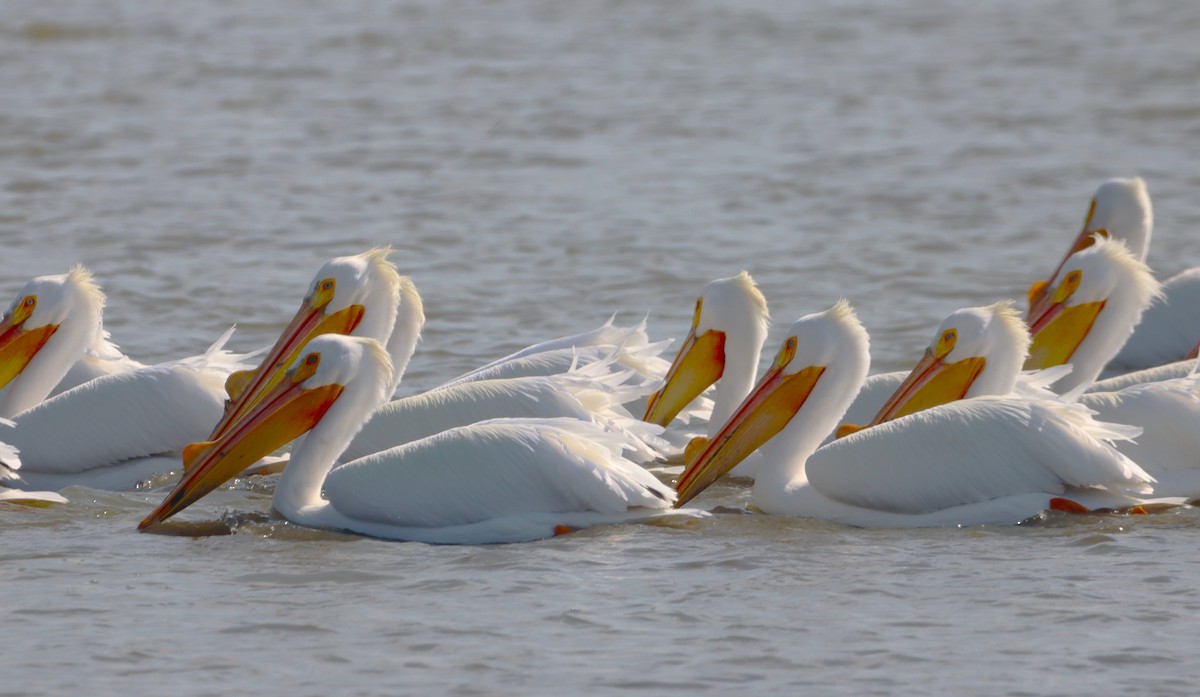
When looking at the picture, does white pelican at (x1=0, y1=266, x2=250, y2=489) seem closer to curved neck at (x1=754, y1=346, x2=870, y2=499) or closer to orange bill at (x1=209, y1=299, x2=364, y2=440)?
orange bill at (x1=209, y1=299, x2=364, y2=440)

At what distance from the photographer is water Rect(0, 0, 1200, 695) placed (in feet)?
15.2

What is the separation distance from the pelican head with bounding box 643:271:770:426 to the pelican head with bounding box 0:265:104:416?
6.35 ft

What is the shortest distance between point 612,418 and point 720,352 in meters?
0.65

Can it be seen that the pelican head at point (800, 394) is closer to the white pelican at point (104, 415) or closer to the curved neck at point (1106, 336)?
the curved neck at point (1106, 336)

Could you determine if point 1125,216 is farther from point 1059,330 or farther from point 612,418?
A: point 612,418

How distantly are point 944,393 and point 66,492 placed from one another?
8.94 ft

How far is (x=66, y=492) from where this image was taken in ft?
21.1

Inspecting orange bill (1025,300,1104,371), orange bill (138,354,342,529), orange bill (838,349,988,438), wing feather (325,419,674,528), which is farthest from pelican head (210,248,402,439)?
orange bill (1025,300,1104,371)

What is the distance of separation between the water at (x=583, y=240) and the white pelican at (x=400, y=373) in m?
0.40

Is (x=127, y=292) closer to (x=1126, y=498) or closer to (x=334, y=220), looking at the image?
(x=334, y=220)

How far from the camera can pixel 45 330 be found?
23.0ft

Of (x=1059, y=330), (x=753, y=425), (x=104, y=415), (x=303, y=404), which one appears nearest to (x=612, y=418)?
(x=753, y=425)

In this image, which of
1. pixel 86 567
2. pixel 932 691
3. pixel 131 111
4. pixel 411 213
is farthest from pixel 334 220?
Result: pixel 932 691

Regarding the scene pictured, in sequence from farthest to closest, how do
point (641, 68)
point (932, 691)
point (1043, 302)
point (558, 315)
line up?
1. point (641, 68)
2. point (558, 315)
3. point (1043, 302)
4. point (932, 691)
